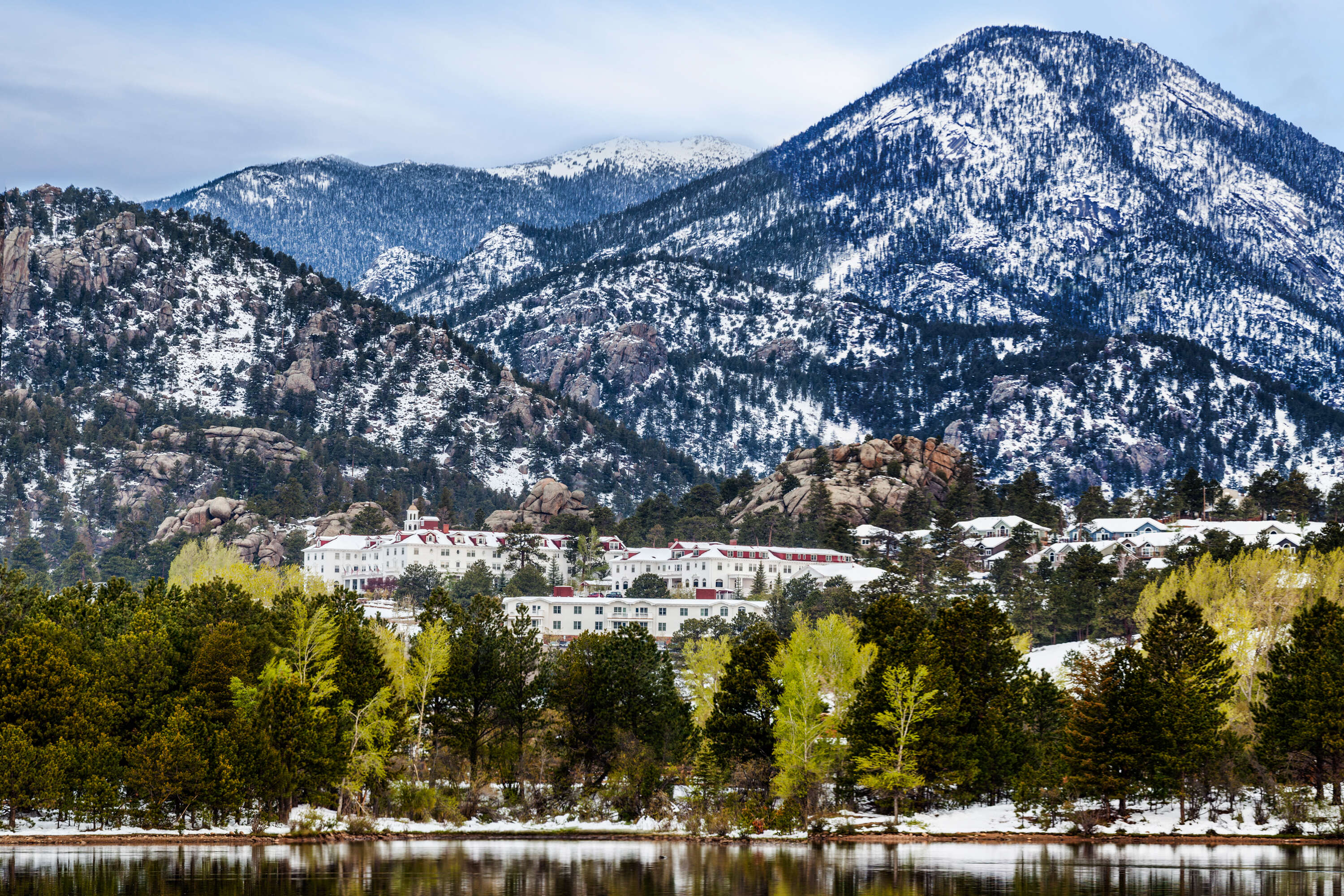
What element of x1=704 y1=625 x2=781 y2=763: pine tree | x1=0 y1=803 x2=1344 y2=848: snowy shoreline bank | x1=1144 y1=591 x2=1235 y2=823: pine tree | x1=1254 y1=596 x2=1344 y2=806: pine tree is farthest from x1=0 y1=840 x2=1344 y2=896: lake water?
x1=704 y1=625 x2=781 y2=763: pine tree

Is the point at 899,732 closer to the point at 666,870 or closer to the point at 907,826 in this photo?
the point at 907,826

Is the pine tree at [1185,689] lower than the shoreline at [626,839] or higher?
higher

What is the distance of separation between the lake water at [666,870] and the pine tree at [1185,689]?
21.3 feet

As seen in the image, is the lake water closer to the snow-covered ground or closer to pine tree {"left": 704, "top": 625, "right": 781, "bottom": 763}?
the snow-covered ground

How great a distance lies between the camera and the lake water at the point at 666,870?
6619 cm

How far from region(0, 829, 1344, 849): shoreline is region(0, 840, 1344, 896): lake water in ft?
4.66

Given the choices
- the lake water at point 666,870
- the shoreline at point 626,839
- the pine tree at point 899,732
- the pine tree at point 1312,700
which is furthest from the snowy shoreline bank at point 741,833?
the pine tree at point 1312,700

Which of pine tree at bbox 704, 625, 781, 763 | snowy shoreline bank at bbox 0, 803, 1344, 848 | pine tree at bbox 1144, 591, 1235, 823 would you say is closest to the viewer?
snowy shoreline bank at bbox 0, 803, 1344, 848

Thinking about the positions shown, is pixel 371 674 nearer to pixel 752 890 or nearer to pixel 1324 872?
pixel 752 890

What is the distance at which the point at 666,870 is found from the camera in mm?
76812

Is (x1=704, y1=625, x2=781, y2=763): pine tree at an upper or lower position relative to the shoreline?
upper

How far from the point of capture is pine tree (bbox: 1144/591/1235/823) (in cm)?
9250

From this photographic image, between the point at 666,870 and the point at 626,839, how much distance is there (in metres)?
20.5

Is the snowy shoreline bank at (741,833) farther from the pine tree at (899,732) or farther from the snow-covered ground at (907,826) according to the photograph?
the pine tree at (899,732)
